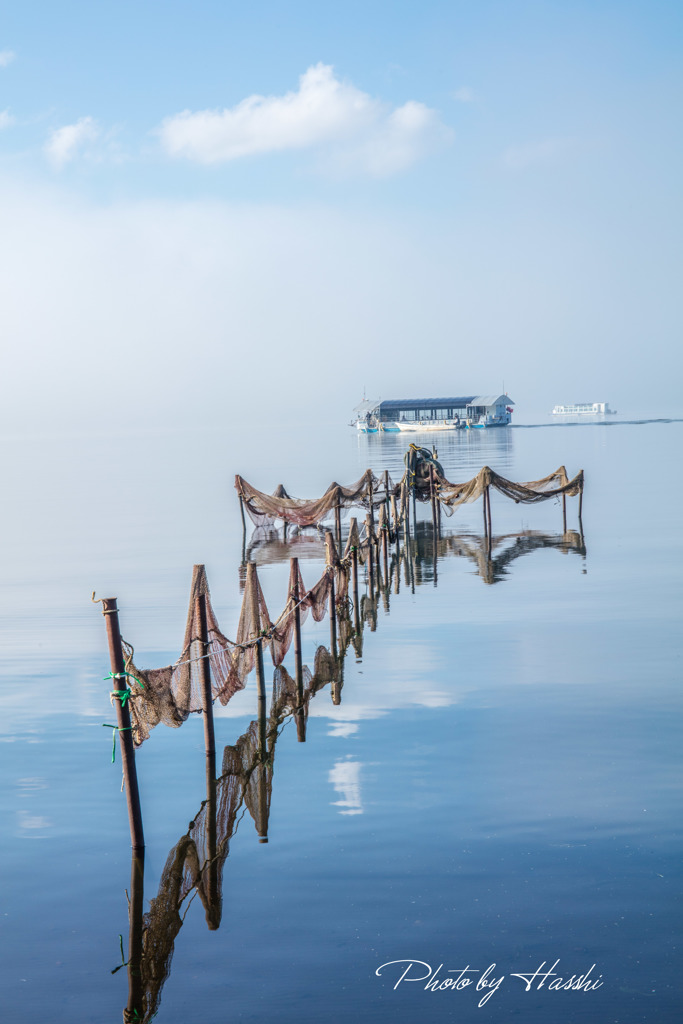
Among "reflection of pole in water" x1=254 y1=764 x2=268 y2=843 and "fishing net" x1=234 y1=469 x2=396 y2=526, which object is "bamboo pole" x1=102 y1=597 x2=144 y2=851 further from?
"fishing net" x1=234 y1=469 x2=396 y2=526

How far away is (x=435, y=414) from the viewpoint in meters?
149

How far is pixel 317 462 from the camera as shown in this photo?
282 feet

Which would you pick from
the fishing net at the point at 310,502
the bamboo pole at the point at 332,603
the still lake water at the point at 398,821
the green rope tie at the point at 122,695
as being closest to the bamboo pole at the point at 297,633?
the still lake water at the point at 398,821

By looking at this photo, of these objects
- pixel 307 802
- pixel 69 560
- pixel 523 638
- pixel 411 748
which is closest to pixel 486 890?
pixel 307 802

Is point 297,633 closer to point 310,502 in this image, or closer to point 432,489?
point 432,489

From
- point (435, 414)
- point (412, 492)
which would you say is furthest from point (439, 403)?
point (412, 492)

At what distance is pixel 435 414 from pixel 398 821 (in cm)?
14134

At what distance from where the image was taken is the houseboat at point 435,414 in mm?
143375

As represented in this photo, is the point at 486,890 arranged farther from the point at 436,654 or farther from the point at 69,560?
the point at 69,560

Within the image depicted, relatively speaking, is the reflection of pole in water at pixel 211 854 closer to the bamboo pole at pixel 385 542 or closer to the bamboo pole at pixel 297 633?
the bamboo pole at pixel 297 633

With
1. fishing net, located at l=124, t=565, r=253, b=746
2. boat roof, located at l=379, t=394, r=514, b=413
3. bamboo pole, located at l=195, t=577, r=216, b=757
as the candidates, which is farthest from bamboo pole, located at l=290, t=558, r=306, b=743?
boat roof, located at l=379, t=394, r=514, b=413

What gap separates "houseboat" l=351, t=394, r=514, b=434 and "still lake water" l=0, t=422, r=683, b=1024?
123m

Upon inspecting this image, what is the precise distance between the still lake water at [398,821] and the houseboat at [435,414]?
12317 centimetres

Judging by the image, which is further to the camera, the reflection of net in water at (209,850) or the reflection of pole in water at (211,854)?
the reflection of pole in water at (211,854)
